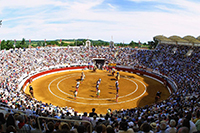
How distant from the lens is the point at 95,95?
2944cm

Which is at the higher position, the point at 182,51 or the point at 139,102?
the point at 182,51

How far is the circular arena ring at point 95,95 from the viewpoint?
25688mm

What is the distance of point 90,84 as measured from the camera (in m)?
35.8

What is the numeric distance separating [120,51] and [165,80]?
2679 cm

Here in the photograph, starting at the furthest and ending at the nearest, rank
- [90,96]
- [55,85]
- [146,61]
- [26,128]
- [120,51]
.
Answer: [120,51] → [146,61] → [55,85] → [90,96] → [26,128]

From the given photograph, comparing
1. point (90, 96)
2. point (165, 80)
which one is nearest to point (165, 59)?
point (165, 80)

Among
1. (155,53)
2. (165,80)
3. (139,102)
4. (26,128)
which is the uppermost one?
(155,53)

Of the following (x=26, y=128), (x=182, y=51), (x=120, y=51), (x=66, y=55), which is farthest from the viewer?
(x=120, y=51)

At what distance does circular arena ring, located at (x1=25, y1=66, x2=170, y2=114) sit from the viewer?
2569cm

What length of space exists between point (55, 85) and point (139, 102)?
61.1ft

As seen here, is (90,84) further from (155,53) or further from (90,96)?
(155,53)

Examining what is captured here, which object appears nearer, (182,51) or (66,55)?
(182,51)

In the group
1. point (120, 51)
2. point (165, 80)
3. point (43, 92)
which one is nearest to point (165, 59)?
point (165, 80)

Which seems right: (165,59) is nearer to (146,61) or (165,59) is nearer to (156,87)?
(146,61)
